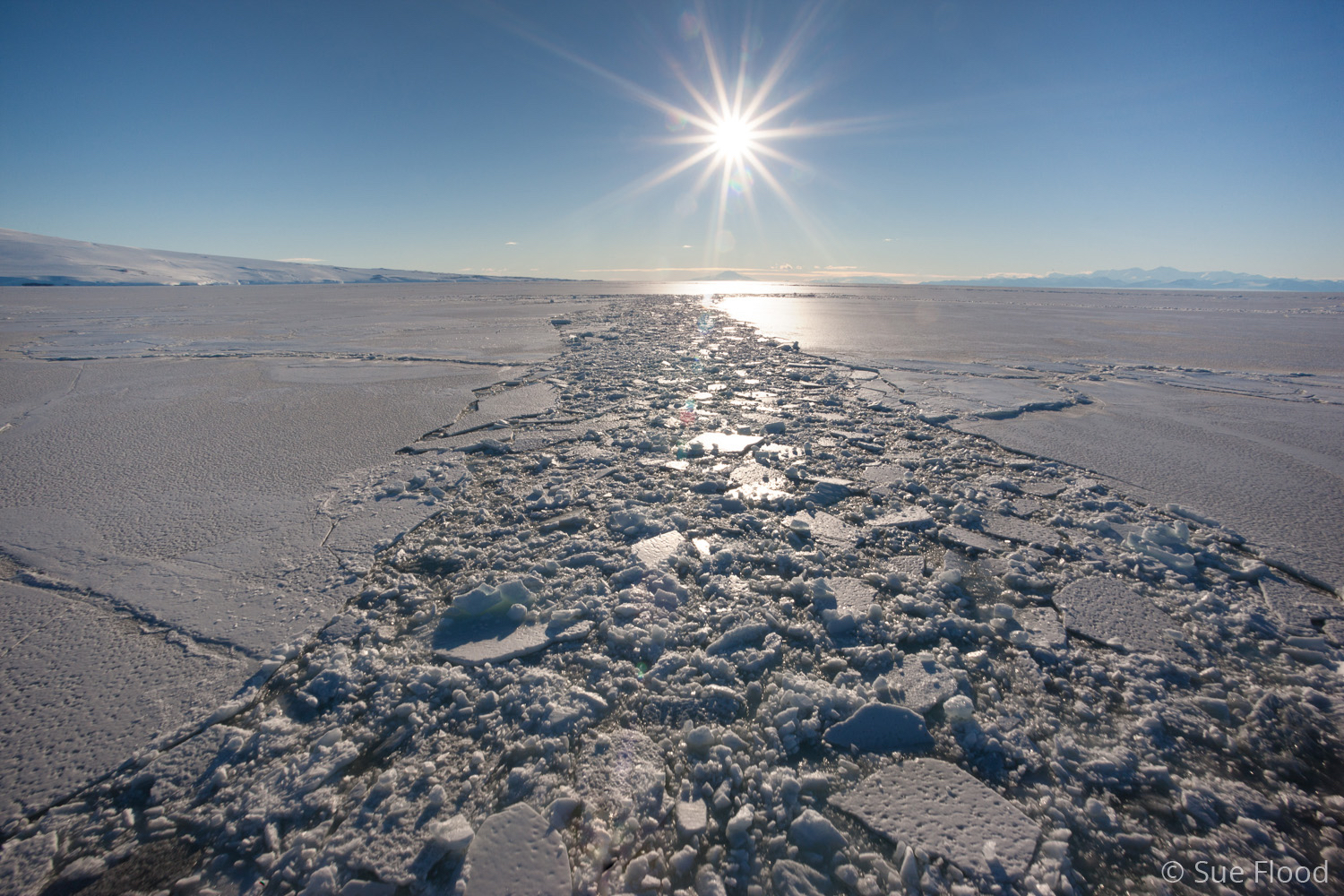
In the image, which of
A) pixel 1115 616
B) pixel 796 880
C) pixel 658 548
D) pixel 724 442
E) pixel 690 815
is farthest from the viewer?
pixel 724 442

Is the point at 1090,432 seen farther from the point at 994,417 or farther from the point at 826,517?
the point at 826,517

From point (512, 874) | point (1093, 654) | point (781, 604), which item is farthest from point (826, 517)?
point (512, 874)

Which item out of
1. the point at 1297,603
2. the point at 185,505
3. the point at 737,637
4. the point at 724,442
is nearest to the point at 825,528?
the point at 737,637

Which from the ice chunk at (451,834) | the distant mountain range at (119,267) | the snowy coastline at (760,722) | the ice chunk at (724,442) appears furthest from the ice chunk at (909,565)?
the distant mountain range at (119,267)

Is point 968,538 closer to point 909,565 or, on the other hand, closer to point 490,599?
point 909,565

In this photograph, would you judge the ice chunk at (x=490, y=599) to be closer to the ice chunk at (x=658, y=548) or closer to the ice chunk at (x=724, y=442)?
the ice chunk at (x=658, y=548)
